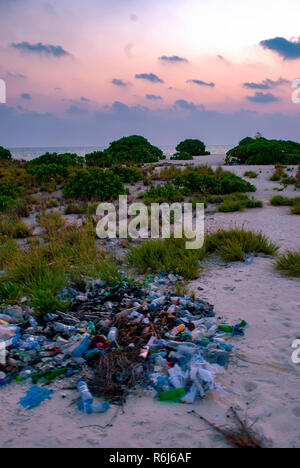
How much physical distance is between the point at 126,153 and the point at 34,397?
24287mm

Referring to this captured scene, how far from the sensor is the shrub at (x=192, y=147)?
109 feet

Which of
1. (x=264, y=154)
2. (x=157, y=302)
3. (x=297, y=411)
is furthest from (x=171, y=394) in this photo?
(x=264, y=154)

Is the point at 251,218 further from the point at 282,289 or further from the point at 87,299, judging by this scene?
the point at 87,299

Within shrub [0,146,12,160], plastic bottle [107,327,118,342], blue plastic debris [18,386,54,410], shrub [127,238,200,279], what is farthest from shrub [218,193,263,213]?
shrub [0,146,12,160]

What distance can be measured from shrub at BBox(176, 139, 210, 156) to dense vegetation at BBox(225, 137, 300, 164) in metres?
8.47

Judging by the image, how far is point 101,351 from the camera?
9.66 feet

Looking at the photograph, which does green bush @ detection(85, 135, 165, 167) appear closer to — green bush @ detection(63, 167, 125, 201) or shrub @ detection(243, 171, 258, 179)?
green bush @ detection(63, 167, 125, 201)

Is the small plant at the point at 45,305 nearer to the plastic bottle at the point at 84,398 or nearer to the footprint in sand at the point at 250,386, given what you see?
the plastic bottle at the point at 84,398

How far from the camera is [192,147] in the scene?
33406mm

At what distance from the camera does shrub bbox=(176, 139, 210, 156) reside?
33219 mm

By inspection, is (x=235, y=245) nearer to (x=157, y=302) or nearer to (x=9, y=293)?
(x=157, y=302)

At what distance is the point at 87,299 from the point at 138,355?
149 cm
